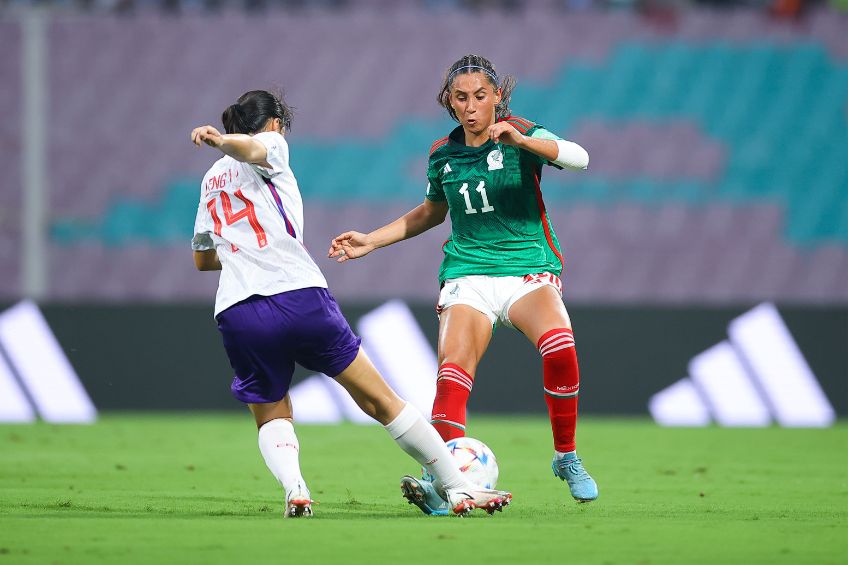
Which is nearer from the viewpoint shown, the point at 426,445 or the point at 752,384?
the point at 426,445

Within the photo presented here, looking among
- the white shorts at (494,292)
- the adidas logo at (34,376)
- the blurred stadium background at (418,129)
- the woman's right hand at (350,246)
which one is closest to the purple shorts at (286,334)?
the woman's right hand at (350,246)

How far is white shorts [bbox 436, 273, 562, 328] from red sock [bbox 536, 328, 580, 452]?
0.29 metres

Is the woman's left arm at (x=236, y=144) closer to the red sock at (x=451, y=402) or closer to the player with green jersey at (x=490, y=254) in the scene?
the player with green jersey at (x=490, y=254)

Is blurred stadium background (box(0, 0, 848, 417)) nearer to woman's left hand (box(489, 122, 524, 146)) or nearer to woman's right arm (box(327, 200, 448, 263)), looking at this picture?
woman's right arm (box(327, 200, 448, 263))

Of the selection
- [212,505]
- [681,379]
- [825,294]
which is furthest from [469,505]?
[825,294]

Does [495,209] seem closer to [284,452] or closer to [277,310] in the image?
[277,310]

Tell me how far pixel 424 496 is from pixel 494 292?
112 centimetres

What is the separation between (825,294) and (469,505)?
11.4m

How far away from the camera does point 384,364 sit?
1254 centimetres

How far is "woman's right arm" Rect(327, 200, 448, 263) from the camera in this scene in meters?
6.36

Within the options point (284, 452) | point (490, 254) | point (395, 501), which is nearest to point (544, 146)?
point (490, 254)

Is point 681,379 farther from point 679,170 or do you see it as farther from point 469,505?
point 469,505

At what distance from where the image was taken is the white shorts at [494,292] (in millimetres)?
6465

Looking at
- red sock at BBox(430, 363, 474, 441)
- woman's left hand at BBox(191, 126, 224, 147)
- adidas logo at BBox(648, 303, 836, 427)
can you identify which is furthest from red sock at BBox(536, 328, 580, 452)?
adidas logo at BBox(648, 303, 836, 427)
